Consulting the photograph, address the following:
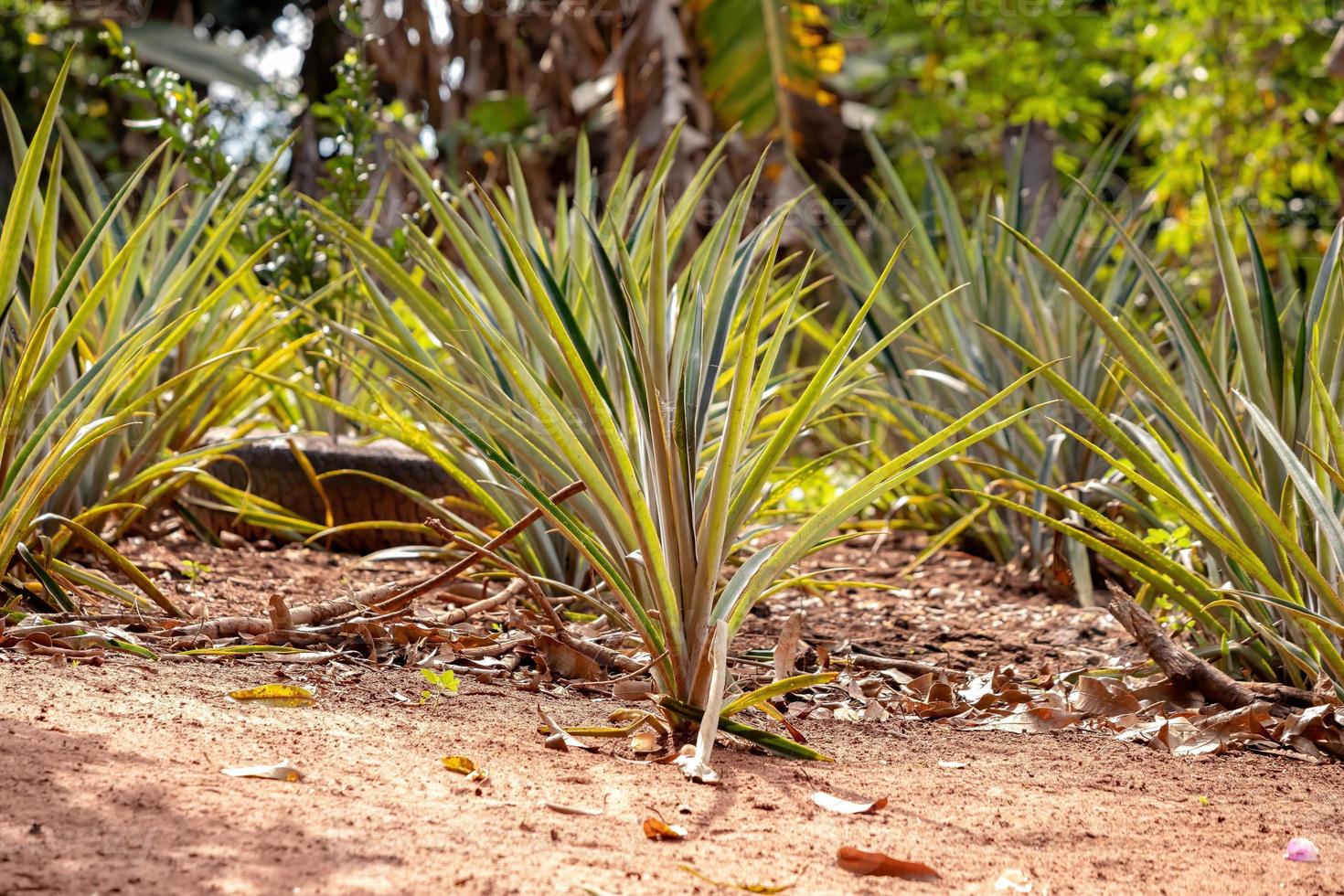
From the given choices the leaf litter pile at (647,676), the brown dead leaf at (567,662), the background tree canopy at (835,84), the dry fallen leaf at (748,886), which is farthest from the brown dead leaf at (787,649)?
the background tree canopy at (835,84)

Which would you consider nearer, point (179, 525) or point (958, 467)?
point (179, 525)

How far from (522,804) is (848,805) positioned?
0.35m

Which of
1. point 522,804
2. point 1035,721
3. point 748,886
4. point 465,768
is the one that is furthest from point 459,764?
point 1035,721

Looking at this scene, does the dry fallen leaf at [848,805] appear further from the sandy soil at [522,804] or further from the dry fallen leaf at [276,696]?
the dry fallen leaf at [276,696]

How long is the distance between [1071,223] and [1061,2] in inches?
183

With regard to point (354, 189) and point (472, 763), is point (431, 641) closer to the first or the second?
point (472, 763)

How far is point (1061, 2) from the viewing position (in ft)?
23.6

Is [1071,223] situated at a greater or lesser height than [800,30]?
lesser

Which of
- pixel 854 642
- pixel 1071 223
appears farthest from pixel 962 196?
pixel 854 642

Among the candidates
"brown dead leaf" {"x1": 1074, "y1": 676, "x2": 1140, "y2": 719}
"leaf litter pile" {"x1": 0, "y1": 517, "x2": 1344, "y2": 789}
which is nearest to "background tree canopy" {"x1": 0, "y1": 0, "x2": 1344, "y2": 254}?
"leaf litter pile" {"x1": 0, "y1": 517, "x2": 1344, "y2": 789}

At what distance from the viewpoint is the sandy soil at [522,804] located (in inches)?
39.8

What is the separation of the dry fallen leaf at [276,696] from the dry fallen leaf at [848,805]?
64cm

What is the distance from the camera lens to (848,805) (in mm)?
1275

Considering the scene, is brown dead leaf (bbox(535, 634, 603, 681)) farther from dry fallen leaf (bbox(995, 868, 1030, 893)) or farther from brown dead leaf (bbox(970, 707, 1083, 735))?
dry fallen leaf (bbox(995, 868, 1030, 893))
